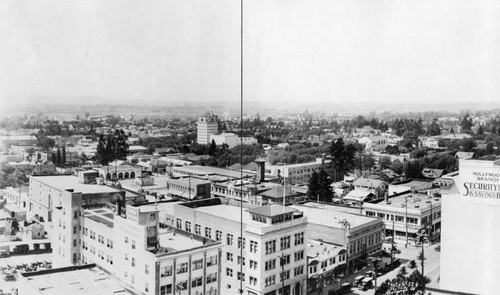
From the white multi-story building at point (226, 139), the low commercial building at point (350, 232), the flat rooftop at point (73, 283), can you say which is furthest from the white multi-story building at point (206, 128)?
the flat rooftop at point (73, 283)

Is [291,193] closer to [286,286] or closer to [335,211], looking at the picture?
[335,211]

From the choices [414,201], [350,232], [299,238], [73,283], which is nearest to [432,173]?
[414,201]

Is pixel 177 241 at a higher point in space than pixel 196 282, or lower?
higher

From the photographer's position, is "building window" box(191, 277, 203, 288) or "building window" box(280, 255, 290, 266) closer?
A: "building window" box(191, 277, 203, 288)

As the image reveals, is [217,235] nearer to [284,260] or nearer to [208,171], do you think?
[284,260]

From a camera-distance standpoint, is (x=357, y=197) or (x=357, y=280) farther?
(x=357, y=197)

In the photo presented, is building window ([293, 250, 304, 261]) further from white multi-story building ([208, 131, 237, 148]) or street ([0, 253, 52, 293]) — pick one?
white multi-story building ([208, 131, 237, 148])

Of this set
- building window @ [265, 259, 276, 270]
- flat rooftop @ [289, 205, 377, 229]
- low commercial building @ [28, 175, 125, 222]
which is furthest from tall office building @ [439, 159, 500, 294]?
low commercial building @ [28, 175, 125, 222]

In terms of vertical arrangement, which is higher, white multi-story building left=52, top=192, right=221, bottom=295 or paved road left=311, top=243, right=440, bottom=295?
white multi-story building left=52, top=192, right=221, bottom=295
